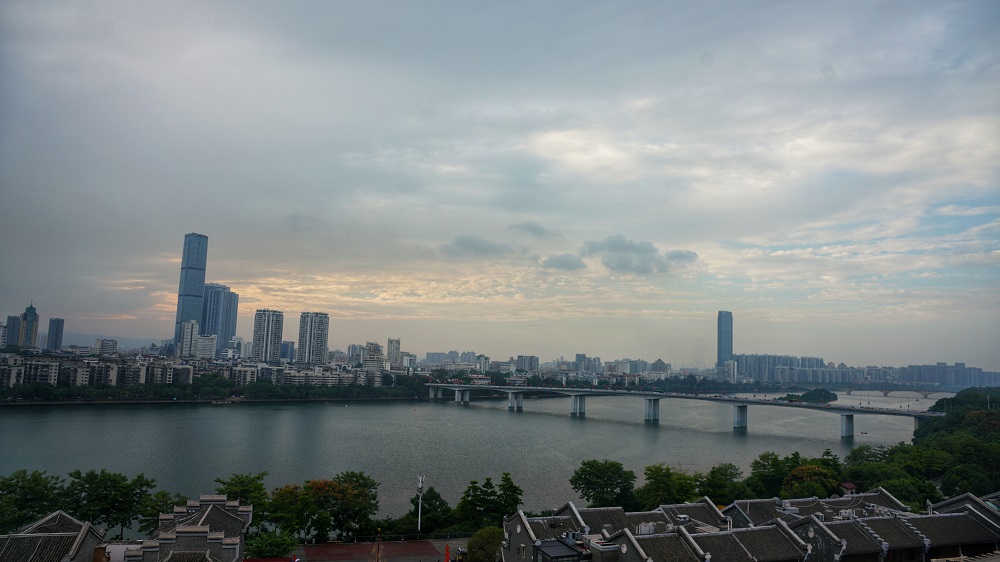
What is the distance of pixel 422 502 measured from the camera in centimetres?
Result: 879

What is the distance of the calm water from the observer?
498 inches

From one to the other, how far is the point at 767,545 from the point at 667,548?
3.44 feet

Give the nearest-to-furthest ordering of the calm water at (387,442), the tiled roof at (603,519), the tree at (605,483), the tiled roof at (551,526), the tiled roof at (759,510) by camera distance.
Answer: the tiled roof at (551,526) → the tiled roof at (603,519) → the tiled roof at (759,510) → the tree at (605,483) → the calm water at (387,442)

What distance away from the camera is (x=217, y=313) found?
80.0 meters

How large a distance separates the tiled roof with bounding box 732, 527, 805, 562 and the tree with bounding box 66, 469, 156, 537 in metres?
7.07

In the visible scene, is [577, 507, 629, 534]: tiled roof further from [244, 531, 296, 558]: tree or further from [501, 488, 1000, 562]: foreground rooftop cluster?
[244, 531, 296, 558]: tree

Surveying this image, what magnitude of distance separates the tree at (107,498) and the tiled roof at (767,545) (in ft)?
→ 23.2

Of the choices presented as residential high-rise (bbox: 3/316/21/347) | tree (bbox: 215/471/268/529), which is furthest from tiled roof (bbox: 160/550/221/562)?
residential high-rise (bbox: 3/316/21/347)

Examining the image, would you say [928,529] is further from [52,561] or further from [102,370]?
[102,370]

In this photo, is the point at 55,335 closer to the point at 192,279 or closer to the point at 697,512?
the point at 192,279

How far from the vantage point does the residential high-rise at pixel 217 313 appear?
258 ft

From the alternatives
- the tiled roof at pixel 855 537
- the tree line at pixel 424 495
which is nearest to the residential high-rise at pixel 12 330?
the tree line at pixel 424 495

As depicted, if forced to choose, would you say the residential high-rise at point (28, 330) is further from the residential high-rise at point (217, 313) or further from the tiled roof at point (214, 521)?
the tiled roof at point (214, 521)

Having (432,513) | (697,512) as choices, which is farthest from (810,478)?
(432,513)
